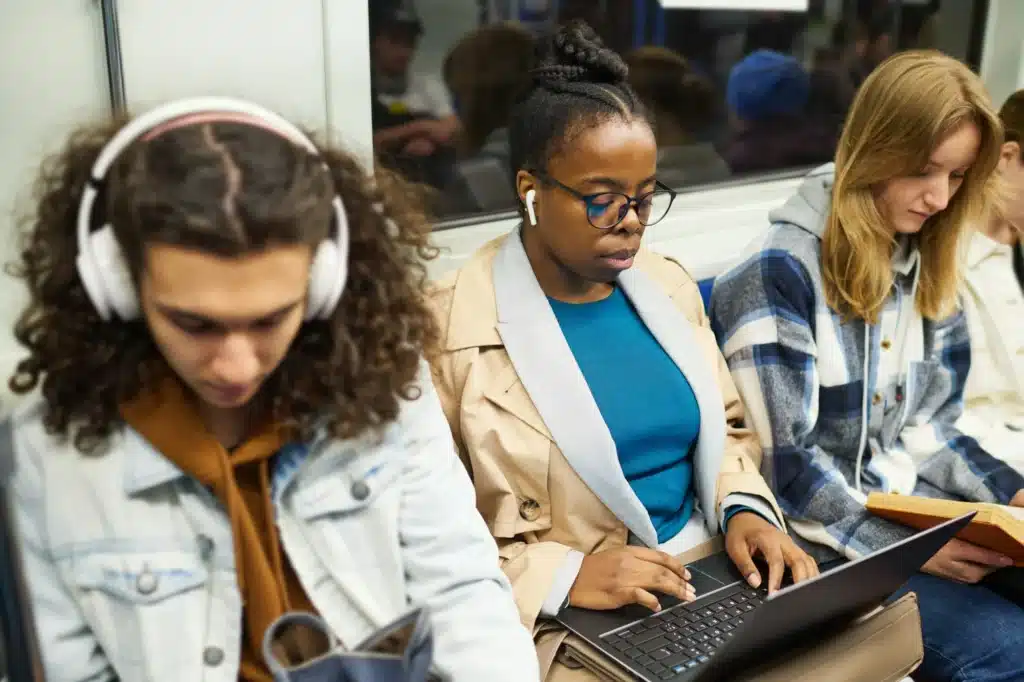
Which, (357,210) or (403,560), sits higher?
(357,210)

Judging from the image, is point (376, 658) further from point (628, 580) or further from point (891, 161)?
point (891, 161)

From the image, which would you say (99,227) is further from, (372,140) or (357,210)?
(372,140)

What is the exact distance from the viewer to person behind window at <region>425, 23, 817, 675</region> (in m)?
1.56

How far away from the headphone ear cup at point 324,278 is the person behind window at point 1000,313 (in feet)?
5.38

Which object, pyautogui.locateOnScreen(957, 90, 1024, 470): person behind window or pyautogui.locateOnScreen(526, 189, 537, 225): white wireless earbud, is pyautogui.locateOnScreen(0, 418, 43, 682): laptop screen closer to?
pyautogui.locateOnScreen(526, 189, 537, 225): white wireless earbud

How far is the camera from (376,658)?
3.14 feet

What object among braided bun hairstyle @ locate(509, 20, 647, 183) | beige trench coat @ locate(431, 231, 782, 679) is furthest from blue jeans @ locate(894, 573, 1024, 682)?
braided bun hairstyle @ locate(509, 20, 647, 183)

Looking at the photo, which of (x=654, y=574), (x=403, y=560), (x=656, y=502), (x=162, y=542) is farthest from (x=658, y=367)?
(x=162, y=542)

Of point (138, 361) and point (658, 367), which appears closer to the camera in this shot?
point (138, 361)

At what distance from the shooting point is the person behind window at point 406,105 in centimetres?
203

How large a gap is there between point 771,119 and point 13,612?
9.59 feet

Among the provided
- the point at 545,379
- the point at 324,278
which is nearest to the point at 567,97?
the point at 545,379

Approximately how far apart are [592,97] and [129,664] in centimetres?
107

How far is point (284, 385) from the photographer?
112cm
